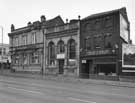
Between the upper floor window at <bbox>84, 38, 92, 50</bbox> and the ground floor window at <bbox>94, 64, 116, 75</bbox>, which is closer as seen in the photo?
A: the ground floor window at <bbox>94, 64, 116, 75</bbox>

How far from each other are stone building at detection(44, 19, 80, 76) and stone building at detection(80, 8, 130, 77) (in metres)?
1.41

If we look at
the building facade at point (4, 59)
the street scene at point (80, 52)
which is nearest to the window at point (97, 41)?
the street scene at point (80, 52)

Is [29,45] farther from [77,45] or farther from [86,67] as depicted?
[86,67]

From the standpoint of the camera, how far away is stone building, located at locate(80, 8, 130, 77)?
30.9 meters

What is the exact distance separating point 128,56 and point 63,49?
41.7 ft

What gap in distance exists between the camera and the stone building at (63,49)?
36469 millimetres

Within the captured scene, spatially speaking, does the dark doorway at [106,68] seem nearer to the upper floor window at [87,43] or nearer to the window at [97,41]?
the window at [97,41]

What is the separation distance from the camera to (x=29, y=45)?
46.6 meters

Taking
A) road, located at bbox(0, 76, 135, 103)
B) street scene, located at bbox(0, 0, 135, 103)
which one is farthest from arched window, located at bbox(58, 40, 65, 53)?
road, located at bbox(0, 76, 135, 103)

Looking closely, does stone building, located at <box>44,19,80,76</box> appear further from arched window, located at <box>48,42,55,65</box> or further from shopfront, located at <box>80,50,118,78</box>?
shopfront, located at <box>80,50,118,78</box>

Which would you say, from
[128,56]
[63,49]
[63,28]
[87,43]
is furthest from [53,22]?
[128,56]

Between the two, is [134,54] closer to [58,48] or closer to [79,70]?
[79,70]

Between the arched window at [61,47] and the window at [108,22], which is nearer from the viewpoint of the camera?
the window at [108,22]

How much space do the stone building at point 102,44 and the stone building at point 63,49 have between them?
141 centimetres
